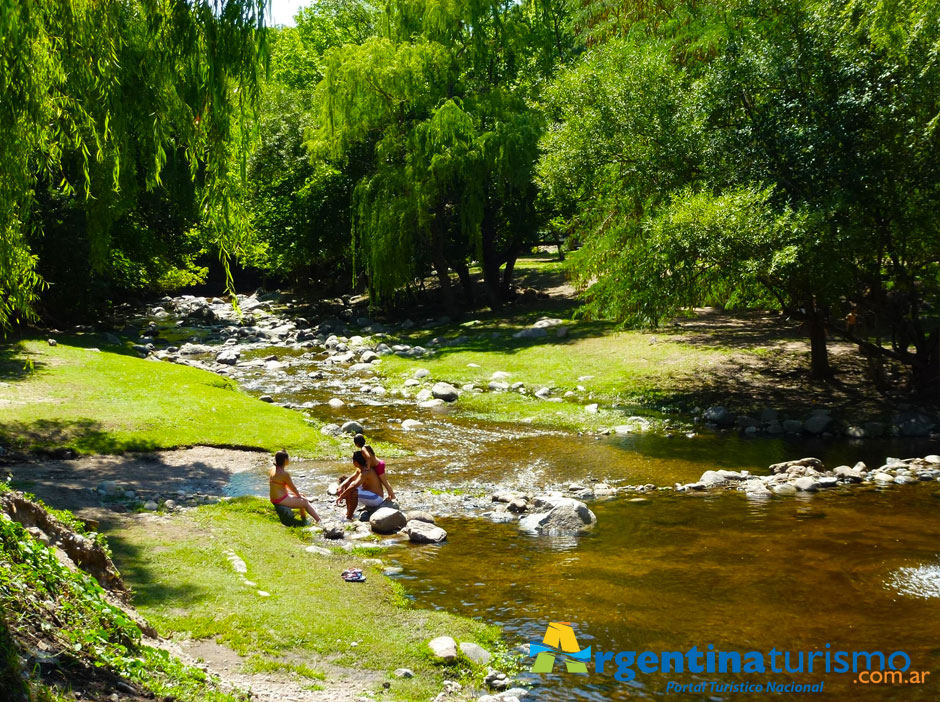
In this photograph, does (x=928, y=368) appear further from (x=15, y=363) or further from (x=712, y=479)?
(x=15, y=363)

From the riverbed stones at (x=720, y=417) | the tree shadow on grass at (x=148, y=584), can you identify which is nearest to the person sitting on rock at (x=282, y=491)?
the tree shadow on grass at (x=148, y=584)

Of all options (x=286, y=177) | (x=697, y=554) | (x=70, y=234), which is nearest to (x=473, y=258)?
(x=286, y=177)

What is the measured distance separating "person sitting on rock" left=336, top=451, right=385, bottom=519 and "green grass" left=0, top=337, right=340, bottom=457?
396 cm

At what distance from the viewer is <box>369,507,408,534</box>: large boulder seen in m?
12.5

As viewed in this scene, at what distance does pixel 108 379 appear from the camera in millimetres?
21266

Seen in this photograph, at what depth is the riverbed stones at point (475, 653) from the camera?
7930 millimetres

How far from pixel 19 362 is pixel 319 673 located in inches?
712

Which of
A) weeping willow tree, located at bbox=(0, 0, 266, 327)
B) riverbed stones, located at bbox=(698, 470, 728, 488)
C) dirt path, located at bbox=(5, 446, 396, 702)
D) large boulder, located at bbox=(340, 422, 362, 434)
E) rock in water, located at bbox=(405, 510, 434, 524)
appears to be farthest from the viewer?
large boulder, located at bbox=(340, 422, 362, 434)

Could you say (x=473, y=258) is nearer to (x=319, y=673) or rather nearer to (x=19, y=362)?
(x=19, y=362)

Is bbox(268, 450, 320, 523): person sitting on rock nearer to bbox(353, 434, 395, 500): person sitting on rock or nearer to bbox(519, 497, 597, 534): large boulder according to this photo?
bbox(353, 434, 395, 500): person sitting on rock

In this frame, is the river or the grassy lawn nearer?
the grassy lawn

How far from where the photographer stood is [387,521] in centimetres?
1255

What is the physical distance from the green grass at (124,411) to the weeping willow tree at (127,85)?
7011 millimetres

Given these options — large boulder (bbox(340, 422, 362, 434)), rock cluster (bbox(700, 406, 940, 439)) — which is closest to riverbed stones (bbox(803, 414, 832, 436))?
rock cluster (bbox(700, 406, 940, 439))
